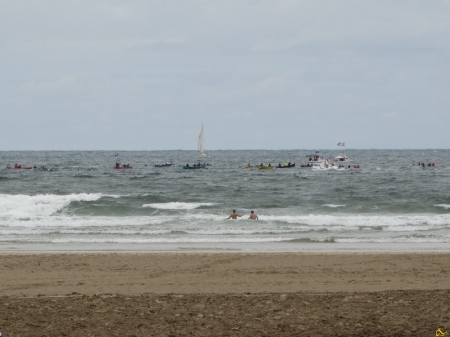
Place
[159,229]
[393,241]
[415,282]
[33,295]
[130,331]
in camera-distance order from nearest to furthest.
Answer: [130,331] < [33,295] < [415,282] < [393,241] < [159,229]

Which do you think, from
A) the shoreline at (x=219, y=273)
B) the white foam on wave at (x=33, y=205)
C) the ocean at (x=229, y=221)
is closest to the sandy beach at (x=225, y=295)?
the shoreline at (x=219, y=273)

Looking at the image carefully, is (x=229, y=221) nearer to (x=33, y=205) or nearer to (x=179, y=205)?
(x=179, y=205)

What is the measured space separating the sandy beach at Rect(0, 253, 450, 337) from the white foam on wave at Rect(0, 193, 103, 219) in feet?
55.4

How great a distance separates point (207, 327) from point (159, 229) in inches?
747

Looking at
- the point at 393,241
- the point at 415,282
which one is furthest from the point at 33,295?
the point at 393,241

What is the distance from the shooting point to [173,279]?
1446 centimetres

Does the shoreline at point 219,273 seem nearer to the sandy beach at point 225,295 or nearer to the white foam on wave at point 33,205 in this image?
the sandy beach at point 225,295

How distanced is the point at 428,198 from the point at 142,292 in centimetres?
3467

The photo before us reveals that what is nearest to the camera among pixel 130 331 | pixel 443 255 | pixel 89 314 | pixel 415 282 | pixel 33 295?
pixel 130 331

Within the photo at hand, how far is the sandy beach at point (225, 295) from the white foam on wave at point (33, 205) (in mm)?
16901

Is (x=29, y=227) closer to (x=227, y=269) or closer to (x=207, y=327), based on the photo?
(x=227, y=269)

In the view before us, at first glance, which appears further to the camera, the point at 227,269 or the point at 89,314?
the point at 227,269

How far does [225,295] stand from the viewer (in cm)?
1176

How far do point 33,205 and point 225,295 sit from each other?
29938mm
